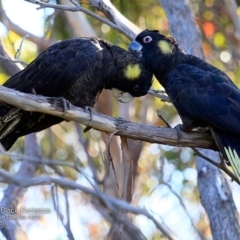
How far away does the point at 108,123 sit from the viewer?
4051 millimetres

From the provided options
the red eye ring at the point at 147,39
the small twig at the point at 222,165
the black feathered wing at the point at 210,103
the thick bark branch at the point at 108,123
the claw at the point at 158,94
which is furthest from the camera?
the claw at the point at 158,94

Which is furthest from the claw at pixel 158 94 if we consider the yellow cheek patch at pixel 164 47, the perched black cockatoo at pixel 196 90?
the yellow cheek patch at pixel 164 47

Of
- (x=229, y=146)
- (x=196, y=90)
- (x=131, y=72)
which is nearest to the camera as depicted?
(x=229, y=146)

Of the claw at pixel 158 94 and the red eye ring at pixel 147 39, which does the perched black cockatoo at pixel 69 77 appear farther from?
the claw at pixel 158 94

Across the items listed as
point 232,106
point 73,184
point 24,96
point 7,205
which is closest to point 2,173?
point 73,184

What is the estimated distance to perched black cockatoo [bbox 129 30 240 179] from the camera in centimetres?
428

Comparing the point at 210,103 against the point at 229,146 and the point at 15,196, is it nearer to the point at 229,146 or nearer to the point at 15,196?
the point at 229,146

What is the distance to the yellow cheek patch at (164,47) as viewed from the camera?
4.85 m

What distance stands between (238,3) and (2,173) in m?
6.15

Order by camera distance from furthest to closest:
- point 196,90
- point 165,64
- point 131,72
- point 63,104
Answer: point 165,64 → point 131,72 → point 196,90 → point 63,104

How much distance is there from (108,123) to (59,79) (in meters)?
0.61

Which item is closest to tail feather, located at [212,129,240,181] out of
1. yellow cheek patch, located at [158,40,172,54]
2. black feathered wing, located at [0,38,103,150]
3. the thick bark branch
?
the thick bark branch

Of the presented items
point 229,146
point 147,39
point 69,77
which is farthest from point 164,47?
point 229,146

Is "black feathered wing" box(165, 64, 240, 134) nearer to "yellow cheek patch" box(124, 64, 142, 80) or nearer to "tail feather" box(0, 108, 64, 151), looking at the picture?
"yellow cheek patch" box(124, 64, 142, 80)
